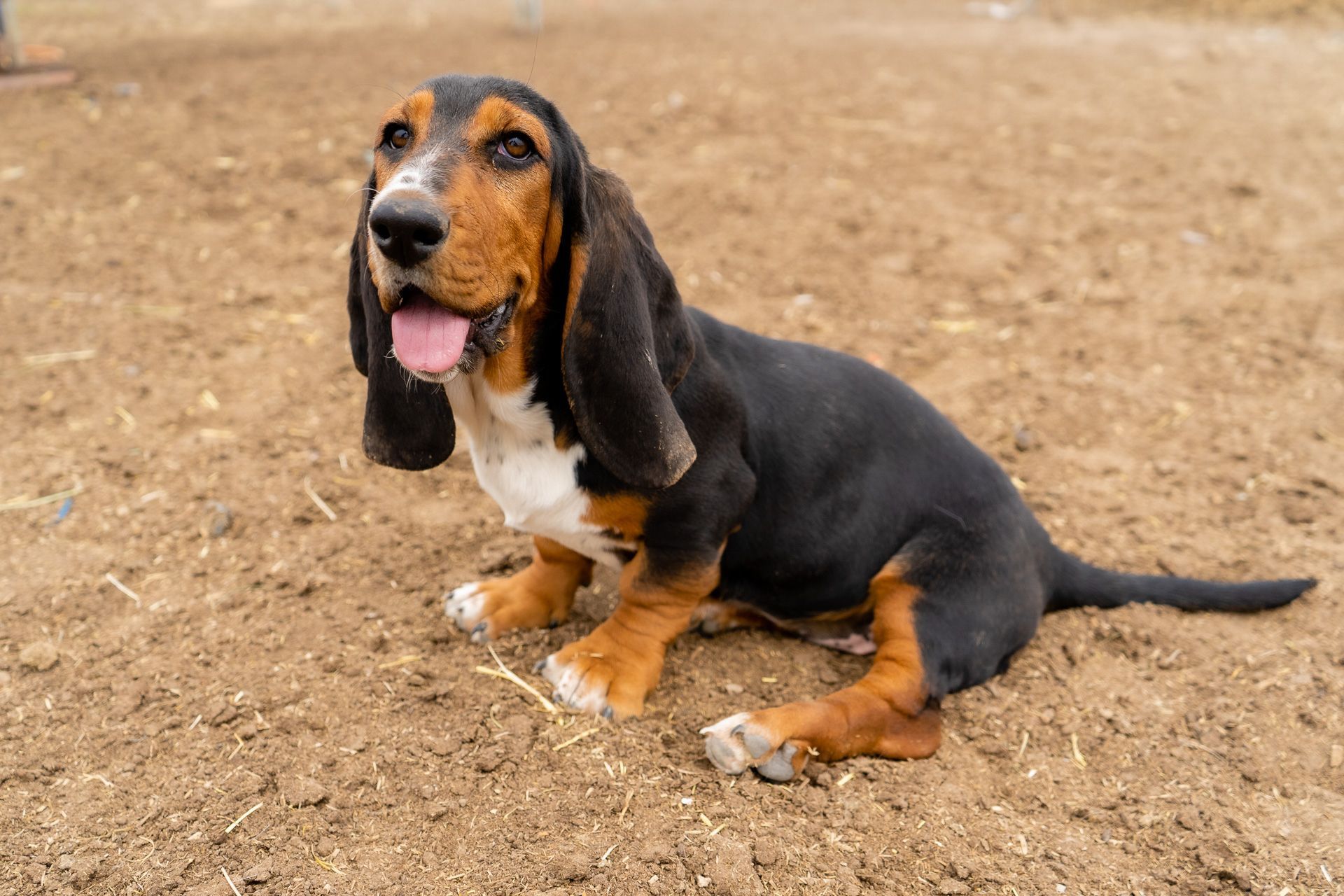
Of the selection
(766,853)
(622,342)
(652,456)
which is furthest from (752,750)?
(622,342)

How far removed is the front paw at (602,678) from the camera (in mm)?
3564

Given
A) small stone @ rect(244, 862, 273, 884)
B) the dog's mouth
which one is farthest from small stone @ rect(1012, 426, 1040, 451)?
small stone @ rect(244, 862, 273, 884)

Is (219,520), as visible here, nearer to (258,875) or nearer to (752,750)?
(258,875)

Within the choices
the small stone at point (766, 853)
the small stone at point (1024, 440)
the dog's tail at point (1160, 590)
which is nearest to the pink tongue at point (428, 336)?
the small stone at point (766, 853)

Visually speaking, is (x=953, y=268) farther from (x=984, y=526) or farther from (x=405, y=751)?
(x=405, y=751)

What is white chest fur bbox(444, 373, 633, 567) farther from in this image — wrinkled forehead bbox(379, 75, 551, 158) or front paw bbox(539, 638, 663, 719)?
wrinkled forehead bbox(379, 75, 551, 158)

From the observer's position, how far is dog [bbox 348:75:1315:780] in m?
3.00

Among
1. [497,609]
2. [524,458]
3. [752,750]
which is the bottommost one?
[497,609]

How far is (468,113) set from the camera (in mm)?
3041

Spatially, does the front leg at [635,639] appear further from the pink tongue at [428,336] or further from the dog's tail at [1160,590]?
the dog's tail at [1160,590]

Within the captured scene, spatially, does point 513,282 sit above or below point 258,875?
above

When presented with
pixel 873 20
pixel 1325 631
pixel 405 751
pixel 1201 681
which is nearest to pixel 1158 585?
pixel 1201 681

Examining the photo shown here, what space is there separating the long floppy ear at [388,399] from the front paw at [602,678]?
0.83 m

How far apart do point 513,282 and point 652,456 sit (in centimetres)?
66
